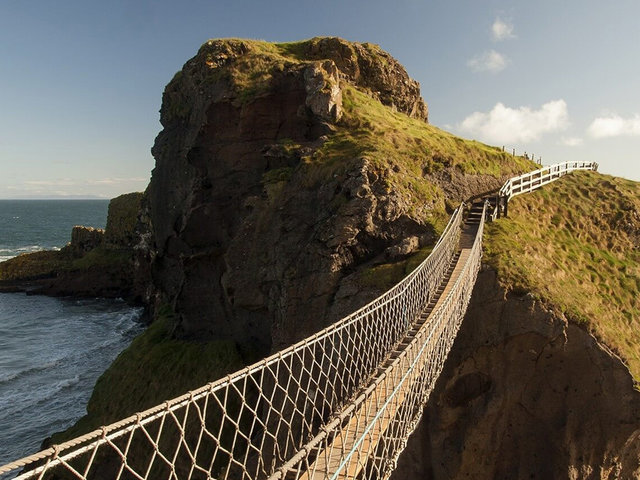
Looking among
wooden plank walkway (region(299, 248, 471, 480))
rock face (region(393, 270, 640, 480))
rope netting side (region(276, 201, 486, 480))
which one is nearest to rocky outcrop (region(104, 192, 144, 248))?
rock face (region(393, 270, 640, 480))

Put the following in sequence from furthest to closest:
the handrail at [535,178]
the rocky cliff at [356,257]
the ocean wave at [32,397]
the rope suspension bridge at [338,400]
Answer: the ocean wave at [32,397], the handrail at [535,178], the rocky cliff at [356,257], the rope suspension bridge at [338,400]

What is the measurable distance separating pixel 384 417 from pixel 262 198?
14387 millimetres

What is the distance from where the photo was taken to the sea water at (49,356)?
2470cm

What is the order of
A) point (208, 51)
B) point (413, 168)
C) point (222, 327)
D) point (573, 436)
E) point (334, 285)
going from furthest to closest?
point (208, 51)
point (222, 327)
point (413, 168)
point (334, 285)
point (573, 436)

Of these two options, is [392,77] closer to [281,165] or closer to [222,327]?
[281,165]

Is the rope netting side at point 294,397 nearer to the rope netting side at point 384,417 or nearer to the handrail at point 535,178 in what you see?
→ the rope netting side at point 384,417

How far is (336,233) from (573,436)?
10.5m

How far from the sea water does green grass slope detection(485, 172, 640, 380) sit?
995 inches

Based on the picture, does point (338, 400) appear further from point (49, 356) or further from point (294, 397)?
point (49, 356)

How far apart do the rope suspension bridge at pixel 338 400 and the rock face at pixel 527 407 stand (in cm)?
215

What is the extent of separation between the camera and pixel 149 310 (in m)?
42.8

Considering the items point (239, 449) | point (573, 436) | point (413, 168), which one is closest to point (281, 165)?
point (413, 168)

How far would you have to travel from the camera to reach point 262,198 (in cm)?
2092

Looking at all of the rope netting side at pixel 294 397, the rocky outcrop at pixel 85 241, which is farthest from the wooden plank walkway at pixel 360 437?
the rocky outcrop at pixel 85 241
